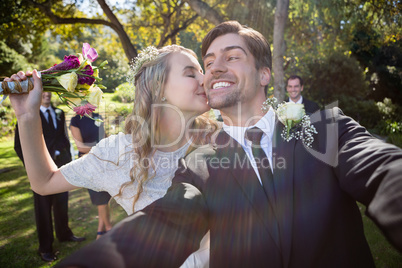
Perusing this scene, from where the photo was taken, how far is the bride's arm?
7.35 feet

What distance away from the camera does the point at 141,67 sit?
3176mm

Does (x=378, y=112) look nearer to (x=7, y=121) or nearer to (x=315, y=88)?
(x=315, y=88)

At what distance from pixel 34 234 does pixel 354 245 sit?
6563 mm

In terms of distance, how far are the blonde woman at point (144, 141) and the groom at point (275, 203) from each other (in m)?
0.76

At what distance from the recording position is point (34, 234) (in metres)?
6.06

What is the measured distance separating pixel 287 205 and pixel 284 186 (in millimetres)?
120

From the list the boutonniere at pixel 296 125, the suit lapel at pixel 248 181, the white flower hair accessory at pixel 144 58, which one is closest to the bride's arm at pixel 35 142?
the white flower hair accessory at pixel 144 58

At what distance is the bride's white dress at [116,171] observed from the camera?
260cm

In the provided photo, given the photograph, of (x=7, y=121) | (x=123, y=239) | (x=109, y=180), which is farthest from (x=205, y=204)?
(x=7, y=121)

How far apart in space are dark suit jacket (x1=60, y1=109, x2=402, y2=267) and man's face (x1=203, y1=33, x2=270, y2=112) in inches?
18.6

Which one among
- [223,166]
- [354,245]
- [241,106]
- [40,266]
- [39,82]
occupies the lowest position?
[40,266]

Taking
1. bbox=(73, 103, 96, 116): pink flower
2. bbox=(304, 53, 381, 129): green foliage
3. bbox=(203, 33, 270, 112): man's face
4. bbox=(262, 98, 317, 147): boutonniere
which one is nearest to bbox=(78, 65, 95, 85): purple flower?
bbox=(73, 103, 96, 116): pink flower

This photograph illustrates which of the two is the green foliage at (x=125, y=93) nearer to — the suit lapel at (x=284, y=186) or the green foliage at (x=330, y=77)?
the suit lapel at (x=284, y=186)

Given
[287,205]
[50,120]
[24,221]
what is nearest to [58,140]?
[50,120]
